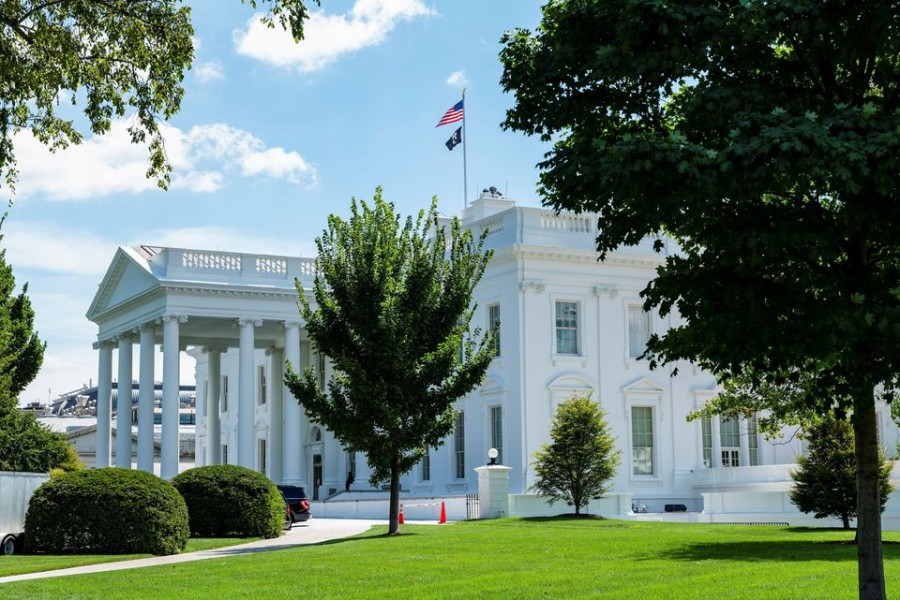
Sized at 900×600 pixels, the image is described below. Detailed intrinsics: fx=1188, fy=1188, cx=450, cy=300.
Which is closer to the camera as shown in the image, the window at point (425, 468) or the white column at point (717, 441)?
the white column at point (717, 441)

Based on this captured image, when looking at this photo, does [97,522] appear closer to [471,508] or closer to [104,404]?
[471,508]

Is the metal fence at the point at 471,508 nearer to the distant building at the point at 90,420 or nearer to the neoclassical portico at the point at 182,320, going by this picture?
the neoclassical portico at the point at 182,320

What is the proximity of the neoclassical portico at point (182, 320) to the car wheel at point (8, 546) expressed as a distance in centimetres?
2201

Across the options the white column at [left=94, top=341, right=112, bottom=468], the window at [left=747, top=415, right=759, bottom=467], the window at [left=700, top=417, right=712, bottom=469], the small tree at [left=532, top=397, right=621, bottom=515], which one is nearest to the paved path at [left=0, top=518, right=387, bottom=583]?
the small tree at [left=532, top=397, right=621, bottom=515]

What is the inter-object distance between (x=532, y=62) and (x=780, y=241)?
3.34 meters

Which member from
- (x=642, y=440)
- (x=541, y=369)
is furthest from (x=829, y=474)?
(x=642, y=440)

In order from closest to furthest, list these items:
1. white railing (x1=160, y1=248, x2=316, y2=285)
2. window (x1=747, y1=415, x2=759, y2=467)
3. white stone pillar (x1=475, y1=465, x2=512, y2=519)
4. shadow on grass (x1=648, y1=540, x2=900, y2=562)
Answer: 1. shadow on grass (x1=648, y1=540, x2=900, y2=562)
2. white stone pillar (x1=475, y1=465, x2=512, y2=519)
3. window (x1=747, y1=415, x2=759, y2=467)
4. white railing (x1=160, y1=248, x2=316, y2=285)

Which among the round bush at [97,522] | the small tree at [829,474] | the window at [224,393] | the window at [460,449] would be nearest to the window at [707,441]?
the window at [460,449]

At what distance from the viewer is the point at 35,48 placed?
17312 mm

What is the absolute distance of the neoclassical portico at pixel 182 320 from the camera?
49.8 m

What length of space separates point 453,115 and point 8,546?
28.1 m

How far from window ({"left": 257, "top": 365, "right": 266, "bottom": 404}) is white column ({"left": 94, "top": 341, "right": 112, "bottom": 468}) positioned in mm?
8522

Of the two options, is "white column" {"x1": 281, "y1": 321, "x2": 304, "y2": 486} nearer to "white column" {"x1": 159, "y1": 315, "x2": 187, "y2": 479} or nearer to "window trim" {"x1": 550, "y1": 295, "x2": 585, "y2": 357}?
"white column" {"x1": 159, "y1": 315, "x2": 187, "y2": 479}

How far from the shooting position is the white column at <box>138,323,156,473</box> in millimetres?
50812
